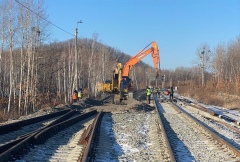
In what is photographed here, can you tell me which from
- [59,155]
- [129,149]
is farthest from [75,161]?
[129,149]

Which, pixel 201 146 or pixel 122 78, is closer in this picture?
pixel 201 146

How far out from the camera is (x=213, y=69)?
88875mm

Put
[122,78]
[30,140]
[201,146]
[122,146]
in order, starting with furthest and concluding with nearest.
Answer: [122,78]
[201,146]
[122,146]
[30,140]

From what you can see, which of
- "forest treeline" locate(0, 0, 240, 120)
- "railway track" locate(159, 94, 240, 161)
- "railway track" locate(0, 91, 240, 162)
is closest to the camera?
"railway track" locate(0, 91, 240, 162)

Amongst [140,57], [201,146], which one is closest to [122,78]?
[140,57]

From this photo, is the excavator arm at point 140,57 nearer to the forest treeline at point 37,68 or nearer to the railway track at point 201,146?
the forest treeline at point 37,68

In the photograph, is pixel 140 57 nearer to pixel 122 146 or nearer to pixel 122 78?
pixel 122 78

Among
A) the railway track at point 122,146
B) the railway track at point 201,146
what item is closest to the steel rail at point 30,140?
the railway track at point 122,146

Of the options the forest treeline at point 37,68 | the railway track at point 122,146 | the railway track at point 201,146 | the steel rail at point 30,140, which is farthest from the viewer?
the forest treeline at point 37,68

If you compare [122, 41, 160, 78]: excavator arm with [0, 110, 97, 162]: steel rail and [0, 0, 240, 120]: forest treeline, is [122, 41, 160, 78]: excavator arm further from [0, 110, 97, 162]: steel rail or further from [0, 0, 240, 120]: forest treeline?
[0, 110, 97, 162]: steel rail

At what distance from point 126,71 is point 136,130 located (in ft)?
75.8

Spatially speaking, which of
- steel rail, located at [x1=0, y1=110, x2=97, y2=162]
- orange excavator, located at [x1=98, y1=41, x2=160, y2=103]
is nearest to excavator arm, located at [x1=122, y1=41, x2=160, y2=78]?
orange excavator, located at [x1=98, y1=41, x2=160, y2=103]

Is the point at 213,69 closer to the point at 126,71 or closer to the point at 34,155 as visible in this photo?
the point at 126,71

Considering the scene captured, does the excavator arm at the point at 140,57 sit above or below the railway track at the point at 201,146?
above
